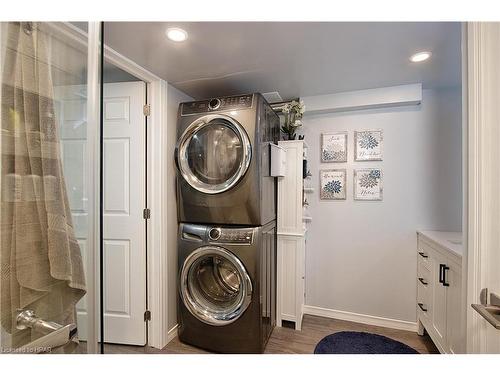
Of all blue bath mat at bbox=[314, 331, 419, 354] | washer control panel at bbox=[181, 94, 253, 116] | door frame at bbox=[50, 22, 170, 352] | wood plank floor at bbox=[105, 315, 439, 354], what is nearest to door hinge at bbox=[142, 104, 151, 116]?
door frame at bbox=[50, 22, 170, 352]

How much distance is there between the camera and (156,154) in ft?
5.79

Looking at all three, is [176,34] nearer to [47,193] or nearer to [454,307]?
[47,193]

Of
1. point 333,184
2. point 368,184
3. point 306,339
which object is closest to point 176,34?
point 333,184

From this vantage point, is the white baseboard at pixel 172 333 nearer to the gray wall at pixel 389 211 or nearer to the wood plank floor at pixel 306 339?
the wood plank floor at pixel 306 339

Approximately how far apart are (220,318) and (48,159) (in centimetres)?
150

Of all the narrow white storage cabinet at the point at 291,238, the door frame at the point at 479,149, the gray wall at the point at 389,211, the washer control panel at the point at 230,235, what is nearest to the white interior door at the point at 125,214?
the washer control panel at the point at 230,235

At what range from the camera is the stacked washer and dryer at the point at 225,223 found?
5.23ft

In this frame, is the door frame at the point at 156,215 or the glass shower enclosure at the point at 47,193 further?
the door frame at the point at 156,215

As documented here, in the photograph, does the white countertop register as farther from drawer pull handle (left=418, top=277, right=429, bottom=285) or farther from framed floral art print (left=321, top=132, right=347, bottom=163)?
framed floral art print (left=321, top=132, right=347, bottom=163)

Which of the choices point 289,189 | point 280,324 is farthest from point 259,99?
point 280,324

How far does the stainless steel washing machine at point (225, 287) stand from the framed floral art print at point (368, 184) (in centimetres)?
99

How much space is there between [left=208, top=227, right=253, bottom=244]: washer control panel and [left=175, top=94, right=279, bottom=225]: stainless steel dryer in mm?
59

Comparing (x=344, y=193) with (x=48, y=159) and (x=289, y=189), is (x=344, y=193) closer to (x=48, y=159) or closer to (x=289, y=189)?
(x=289, y=189)

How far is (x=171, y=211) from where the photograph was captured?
186 cm
